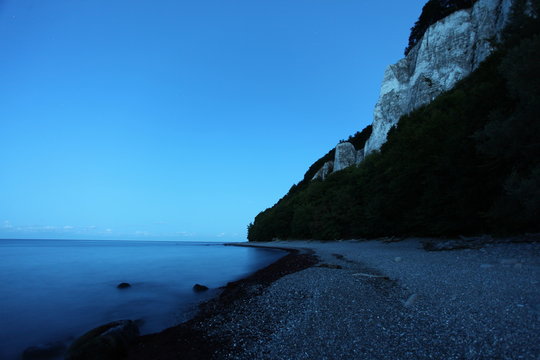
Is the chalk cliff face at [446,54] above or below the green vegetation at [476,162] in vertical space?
above

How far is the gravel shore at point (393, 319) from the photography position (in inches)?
184

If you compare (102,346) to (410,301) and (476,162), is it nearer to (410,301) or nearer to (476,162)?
(410,301)

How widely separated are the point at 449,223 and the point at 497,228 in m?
4.12

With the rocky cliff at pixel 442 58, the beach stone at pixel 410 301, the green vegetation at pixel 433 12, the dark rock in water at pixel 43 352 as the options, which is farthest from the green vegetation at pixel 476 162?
the green vegetation at pixel 433 12

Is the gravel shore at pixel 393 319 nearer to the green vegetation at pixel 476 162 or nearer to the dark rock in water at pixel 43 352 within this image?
the dark rock in water at pixel 43 352

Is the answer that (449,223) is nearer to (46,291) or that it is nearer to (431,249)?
(431,249)

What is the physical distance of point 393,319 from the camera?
19.9 feet

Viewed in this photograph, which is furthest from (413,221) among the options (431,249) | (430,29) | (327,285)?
(430,29)

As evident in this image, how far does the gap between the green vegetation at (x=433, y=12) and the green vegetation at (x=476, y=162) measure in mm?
25912

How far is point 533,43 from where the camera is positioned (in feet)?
36.9

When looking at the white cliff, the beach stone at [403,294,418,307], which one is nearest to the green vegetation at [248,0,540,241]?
the beach stone at [403,294,418,307]

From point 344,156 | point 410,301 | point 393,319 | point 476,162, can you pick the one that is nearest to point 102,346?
point 393,319

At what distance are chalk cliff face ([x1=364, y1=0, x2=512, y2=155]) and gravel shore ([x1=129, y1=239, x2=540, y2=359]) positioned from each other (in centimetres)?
4083

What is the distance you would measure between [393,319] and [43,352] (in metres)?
9.69
